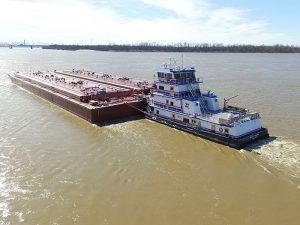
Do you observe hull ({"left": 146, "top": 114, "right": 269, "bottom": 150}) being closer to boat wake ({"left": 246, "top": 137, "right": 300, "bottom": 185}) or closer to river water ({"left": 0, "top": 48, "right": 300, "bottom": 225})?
river water ({"left": 0, "top": 48, "right": 300, "bottom": 225})

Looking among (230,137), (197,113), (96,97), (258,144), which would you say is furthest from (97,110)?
(258,144)

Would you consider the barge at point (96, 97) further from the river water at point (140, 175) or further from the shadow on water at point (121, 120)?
the river water at point (140, 175)

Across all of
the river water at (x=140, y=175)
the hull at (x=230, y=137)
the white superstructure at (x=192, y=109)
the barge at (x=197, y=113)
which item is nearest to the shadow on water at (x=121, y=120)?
the river water at (x=140, y=175)

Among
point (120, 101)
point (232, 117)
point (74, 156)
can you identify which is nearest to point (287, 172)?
point (232, 117)

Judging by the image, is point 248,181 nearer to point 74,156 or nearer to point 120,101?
point 74,156

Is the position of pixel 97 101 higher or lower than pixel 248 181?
higher
